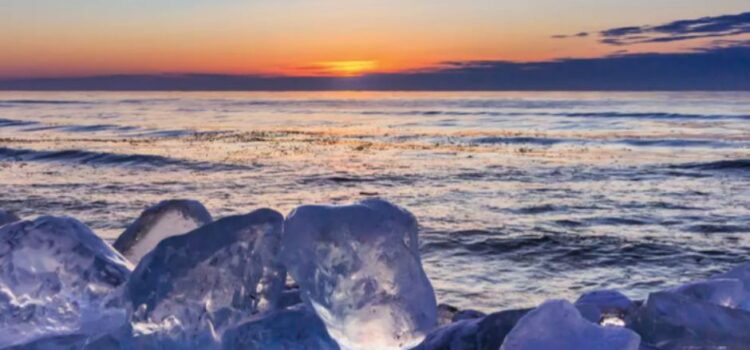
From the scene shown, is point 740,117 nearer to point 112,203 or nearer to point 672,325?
point 112,203

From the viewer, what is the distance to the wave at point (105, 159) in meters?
18.7

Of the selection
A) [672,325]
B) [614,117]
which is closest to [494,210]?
[672,325]

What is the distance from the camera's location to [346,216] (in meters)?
2.76

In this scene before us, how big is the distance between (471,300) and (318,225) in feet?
12.3

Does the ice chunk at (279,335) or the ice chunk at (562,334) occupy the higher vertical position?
the ice chunk at (562,334)

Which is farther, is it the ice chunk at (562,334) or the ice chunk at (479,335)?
the ice chunk at (479,335)

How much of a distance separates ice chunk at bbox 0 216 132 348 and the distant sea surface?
3.65 meters

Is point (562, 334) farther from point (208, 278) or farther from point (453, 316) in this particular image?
point (453, 316)

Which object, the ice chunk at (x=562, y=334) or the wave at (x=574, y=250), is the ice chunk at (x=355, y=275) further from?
the wave at (x=574, y=250)

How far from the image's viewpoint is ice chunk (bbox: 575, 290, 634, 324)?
3.17 metres

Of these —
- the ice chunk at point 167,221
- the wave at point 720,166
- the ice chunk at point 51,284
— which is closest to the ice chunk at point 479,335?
the ice chunk at point 51,284

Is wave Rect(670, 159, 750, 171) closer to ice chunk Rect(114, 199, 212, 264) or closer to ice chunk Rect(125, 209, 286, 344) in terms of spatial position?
ice chunk Rect(114, 199, 212, 264)

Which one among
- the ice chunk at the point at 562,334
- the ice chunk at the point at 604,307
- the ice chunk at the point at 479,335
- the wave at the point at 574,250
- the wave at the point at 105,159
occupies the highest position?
the ice chunk at the point at 562,334

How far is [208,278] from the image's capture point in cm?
270
